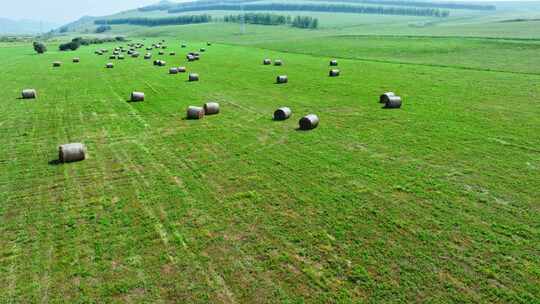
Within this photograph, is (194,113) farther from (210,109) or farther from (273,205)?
(273,205)

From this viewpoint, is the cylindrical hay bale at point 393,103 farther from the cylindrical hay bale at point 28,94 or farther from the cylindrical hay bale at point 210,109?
the cylindrical hay bale at point 28,94

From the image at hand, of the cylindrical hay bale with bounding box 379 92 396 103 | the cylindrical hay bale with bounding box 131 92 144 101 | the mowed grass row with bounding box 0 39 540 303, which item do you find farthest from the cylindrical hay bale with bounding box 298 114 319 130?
the cylindrical hay bale with bounding box 131 92 144 101

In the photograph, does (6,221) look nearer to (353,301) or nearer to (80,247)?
(80,247)

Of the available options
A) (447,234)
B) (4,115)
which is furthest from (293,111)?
(4,115)

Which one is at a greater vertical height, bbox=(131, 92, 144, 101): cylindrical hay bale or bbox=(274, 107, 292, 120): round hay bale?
bbox=(131, 92, 144, 101): cylindrical hay bale

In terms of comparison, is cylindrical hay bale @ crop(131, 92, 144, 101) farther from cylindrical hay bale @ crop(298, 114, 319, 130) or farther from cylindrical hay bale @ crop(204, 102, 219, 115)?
cylindrical hay bale @ crop(298, 114, 319, 130)

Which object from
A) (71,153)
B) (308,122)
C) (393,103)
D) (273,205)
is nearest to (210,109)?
(308,122)

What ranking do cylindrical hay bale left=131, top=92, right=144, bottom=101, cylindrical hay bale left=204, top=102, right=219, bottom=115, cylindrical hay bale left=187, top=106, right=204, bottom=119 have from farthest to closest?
cylindrical hay bale left=131, top=92, right=144, bottom=101, cylindrical hay bale left=204, top=102, right=219, bottom=115, cylindrical hay bale left=187, top=106, right=204, bottom=119

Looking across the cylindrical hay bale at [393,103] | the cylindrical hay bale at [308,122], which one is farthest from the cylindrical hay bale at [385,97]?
the cylindrical hay bale at [308,122]
